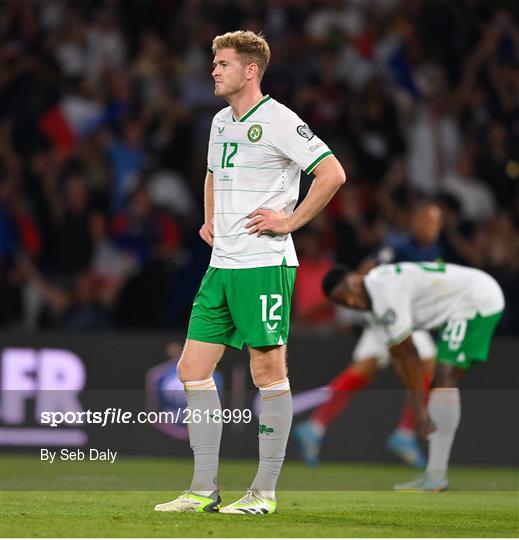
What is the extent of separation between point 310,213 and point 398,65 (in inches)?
379

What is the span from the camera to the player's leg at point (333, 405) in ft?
43.7

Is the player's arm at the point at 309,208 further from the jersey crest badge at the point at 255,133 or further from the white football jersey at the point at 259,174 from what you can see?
the jersey crest badge at the point at 255,133

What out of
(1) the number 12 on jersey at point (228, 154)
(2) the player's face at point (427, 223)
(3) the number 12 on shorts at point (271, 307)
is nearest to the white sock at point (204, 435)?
(3) the number 12 on shorts at point (271, 307)

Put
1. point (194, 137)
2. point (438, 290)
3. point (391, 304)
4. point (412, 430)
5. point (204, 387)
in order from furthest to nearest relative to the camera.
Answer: point (194, 137) < point (412, 430) < point (438, 290) < point (391, 304) < point (204, 387)

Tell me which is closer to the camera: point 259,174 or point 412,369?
point 259,174

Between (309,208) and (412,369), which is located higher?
(309,208)

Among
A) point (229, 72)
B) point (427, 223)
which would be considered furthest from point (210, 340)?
point (427, 223)

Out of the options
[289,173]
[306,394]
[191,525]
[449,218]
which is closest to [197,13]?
[449,218]

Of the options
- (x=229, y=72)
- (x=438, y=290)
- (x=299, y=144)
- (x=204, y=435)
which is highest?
(x=229, y=72)

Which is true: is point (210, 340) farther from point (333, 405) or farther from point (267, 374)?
point (333, 405)

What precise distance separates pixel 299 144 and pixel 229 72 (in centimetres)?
54

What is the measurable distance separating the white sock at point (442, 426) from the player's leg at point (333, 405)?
2.57 metres

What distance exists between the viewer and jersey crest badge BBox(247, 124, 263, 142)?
25.5 ft

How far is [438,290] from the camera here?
11297mm
